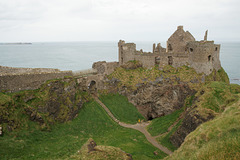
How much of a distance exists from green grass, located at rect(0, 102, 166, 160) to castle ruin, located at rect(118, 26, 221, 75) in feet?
50.8

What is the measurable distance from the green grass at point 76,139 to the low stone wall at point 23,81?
671 centimetres

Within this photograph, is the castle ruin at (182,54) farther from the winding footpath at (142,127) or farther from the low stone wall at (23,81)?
the low stone wall at (23,81)

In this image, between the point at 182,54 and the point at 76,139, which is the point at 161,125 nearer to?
the point at 76,139

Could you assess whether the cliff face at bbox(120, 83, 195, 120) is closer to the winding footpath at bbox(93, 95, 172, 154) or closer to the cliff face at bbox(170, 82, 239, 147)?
the winding footpath at bbox(93, 95, 172, 154)

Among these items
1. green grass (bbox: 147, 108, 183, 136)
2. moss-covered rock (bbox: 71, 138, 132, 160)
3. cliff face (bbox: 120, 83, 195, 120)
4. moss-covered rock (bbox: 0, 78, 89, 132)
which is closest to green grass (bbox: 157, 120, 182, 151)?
green grass (bbox: 147, 108, 183, 136)

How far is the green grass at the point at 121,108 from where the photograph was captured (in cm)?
3379

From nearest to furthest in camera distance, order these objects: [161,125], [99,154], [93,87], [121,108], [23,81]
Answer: [99,154], [23,81], [161,125], [121,108], [93,87]

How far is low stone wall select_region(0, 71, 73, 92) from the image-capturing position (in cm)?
2370

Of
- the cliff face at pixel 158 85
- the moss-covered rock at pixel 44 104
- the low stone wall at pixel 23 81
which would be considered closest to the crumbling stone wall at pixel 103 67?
the cliff face at pixel 158 85

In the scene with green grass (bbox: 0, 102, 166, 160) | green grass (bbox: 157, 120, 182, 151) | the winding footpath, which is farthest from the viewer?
the winding footpath

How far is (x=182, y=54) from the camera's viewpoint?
126ft

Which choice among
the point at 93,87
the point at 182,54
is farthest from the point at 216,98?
the point at 93,87

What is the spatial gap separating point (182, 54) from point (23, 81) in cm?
3112

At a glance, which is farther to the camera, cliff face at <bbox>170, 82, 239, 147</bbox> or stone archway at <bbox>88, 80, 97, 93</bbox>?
stone archway at <bbox>88, 80, 97, 93</bbox>
